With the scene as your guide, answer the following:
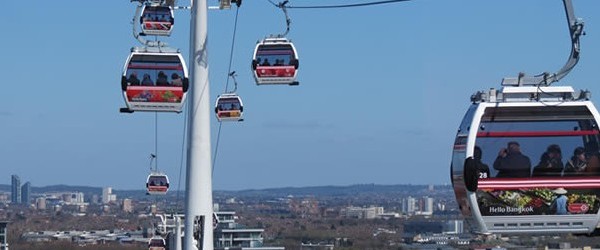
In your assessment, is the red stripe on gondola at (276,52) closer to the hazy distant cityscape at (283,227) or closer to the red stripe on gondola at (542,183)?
the red stripe on gondola at (542,183)

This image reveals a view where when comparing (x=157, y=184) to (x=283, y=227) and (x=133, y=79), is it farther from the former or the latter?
(x=283, y=227)

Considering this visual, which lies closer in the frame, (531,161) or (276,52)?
(531,161)

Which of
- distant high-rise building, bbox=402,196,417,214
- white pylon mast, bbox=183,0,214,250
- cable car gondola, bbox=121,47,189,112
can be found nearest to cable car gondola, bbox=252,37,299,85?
cable car gondola, bbox=121,47,189,112

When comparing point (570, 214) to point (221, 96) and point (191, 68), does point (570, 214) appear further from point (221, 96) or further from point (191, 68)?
point (221, 96)

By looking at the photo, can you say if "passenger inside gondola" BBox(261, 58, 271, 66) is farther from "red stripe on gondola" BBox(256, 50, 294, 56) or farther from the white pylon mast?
the white pylon mast

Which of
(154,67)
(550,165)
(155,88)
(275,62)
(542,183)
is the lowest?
(542,183)

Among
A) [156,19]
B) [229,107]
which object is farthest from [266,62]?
[229,107]
